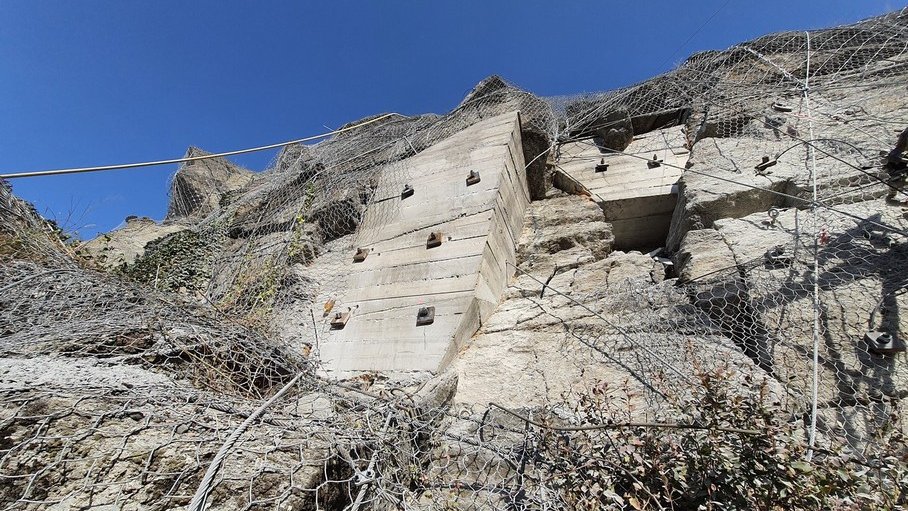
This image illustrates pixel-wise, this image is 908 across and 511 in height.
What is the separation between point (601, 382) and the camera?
2.63 metres

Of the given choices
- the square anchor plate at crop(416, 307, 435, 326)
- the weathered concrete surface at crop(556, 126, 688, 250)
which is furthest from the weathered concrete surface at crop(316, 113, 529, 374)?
the weathered concrete surface at crop(556, 126, 688, 250)

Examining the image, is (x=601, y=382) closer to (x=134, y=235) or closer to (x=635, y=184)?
(x=635, y=184)

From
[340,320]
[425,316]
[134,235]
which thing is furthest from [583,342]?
[134,235]

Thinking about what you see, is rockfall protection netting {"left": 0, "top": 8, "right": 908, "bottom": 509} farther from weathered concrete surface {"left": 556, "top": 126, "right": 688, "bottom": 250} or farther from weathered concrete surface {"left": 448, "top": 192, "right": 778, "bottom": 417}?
weathered concrete surface {"left": 556, "top": 126, "right": 688, "bottom": 250}

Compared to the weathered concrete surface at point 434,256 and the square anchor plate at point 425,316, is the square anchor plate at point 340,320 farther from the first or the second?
the square anchor plate at point 425,316

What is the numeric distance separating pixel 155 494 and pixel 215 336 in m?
1.32

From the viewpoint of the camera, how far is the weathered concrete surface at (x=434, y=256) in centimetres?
336

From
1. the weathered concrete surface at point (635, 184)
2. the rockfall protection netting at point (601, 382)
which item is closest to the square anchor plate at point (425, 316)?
the rockfall protection netting at point (601, 382)

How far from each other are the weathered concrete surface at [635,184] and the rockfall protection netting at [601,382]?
1.52ft

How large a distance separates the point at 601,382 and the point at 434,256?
1.77 metres

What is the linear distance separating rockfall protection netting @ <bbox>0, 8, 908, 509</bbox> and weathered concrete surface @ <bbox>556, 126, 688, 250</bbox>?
464 mm

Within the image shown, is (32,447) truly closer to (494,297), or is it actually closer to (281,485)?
(281,485)

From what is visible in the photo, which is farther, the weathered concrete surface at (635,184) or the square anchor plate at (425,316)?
the weathered concrete surface at (635,184)

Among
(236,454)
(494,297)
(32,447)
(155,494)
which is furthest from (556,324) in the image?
(32,447)
